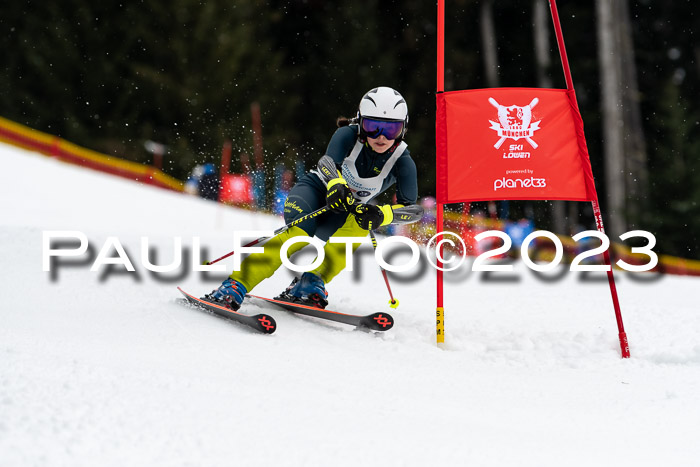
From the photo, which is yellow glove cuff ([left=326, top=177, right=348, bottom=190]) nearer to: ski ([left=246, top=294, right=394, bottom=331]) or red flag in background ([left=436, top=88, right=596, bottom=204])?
red flag in background ([left=436, top=88, right=596, bottom=204])

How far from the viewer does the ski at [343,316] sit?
435 cm

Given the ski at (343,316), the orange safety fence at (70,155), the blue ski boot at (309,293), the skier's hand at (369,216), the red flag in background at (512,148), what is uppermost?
the orange safety fence at (70,155)

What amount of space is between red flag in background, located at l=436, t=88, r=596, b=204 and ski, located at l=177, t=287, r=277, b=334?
4.21ft

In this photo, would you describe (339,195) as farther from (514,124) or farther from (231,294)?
(514,124)

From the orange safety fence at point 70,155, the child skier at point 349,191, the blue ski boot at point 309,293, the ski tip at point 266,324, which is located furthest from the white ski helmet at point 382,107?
the orange safety fence at point 70,155

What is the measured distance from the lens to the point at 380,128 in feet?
→ 14.0

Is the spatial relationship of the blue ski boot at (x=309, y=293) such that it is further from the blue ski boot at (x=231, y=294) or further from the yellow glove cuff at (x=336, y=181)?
the yellow glove cuff at (x=336, y=181)

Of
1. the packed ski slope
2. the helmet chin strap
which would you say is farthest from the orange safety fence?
the helmet chin strap

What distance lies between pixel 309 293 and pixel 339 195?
3.11ft

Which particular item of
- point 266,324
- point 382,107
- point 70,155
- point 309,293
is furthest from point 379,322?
point 70,155

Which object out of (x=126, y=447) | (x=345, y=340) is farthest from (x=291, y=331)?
(x=126, y=447)

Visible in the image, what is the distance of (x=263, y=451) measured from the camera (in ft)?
7.62

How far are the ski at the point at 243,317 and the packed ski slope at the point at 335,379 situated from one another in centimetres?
6

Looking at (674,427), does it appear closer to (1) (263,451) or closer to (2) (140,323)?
(1) (263,451)
